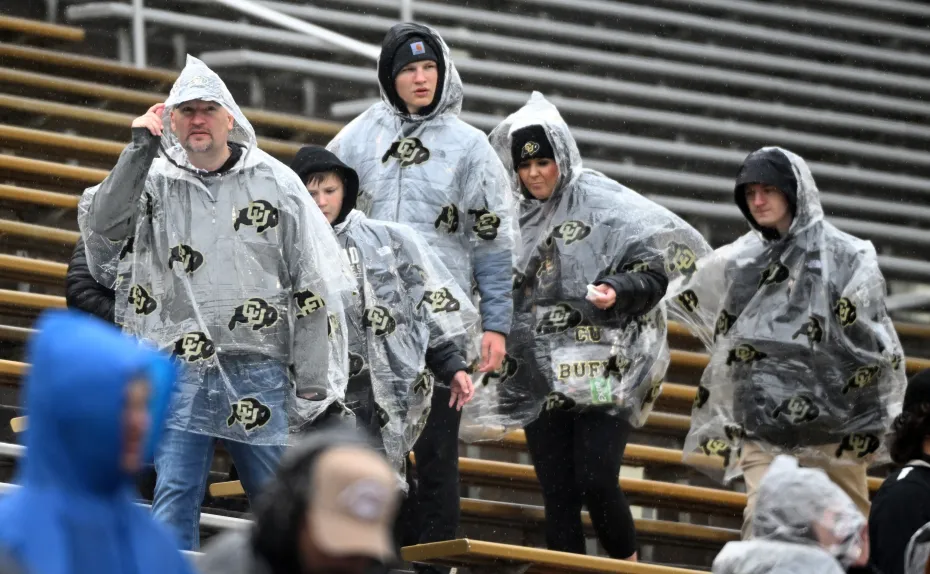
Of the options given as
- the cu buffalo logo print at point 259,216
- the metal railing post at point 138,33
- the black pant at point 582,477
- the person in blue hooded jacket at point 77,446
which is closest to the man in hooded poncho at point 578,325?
the black pant at point 582,477

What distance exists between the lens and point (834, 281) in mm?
6098

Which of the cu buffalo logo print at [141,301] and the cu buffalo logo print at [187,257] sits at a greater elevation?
the cu buffalo logo print at [187,257]

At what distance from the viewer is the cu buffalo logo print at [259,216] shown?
477cm

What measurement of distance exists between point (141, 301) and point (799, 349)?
2.18 meters

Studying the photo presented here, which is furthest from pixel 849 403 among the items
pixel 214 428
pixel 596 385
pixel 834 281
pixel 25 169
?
pixel 25 169

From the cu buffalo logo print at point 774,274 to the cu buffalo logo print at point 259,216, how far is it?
6.34 feet

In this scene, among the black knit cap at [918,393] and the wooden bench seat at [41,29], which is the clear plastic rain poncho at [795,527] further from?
the wooden bench seat at [41,29]

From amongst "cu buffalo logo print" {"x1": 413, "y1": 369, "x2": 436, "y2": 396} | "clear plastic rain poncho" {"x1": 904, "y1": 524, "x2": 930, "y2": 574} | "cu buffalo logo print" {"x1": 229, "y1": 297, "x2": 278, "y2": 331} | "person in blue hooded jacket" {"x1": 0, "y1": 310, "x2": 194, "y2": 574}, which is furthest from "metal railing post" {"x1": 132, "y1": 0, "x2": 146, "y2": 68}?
"person in blue hooded jacket" {"x1": 0, "y1": 310, "x2": 194, "y2": 574}

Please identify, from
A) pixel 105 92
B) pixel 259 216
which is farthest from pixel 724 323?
pixel 105 92

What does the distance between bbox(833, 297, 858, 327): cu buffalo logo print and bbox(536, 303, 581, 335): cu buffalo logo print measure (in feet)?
2.67

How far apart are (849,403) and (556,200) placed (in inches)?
42.4

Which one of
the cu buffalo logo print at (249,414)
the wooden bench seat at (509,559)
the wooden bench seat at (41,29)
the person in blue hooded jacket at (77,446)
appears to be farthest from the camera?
the wooden bench seat at (41,29)

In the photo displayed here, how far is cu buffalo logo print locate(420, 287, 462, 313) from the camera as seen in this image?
18.1 ft

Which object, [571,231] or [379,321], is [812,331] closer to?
[571,231]
